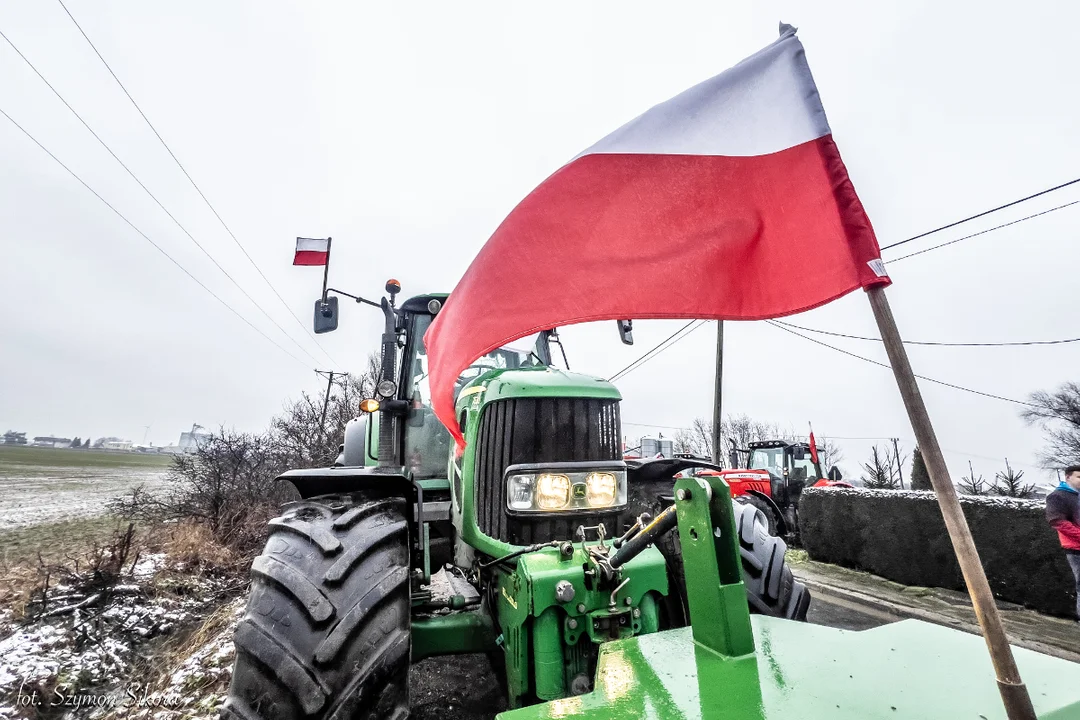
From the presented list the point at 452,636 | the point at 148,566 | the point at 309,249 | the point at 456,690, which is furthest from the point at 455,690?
the point at 148,566

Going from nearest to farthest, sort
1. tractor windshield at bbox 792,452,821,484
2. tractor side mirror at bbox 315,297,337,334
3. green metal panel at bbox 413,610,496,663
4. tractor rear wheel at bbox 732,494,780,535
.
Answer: green metal panel at bbox 413,610,496,663 < tractor side mirror at bbox 315,297,337,334 < tractor rear wheel at bbox 732,494,780,535 < tractor windshield at bbox 792,452,821,484

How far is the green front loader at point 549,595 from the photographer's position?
54.5 inches

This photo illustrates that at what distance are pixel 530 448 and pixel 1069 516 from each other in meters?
6.14

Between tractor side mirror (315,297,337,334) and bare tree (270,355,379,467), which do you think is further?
bare tree (270,355,379,467)

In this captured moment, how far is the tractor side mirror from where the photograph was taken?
12.2 ft

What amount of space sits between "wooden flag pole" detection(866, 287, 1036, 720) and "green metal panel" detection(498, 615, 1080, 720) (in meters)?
0.09

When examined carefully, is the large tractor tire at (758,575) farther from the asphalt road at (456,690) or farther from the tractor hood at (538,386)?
the asphalt road at (456,690)

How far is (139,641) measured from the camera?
4.50 m

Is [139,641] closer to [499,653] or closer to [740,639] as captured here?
[499,653]

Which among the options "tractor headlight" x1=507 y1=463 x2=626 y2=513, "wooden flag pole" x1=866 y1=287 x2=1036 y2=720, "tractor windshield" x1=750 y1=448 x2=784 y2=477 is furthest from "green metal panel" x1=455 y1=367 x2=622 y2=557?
"tractor windshield" x1=750 y1=448 x2=784 y2=477

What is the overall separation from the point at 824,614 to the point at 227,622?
20.0ft

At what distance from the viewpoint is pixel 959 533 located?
4.22ft

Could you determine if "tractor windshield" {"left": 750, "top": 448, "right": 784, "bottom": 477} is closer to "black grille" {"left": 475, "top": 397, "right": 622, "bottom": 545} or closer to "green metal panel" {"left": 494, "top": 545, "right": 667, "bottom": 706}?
"black grille" {"left": 475, "top": 397, "right": 622, "bottom": 545}

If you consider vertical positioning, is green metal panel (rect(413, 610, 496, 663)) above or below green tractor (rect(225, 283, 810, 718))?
below
